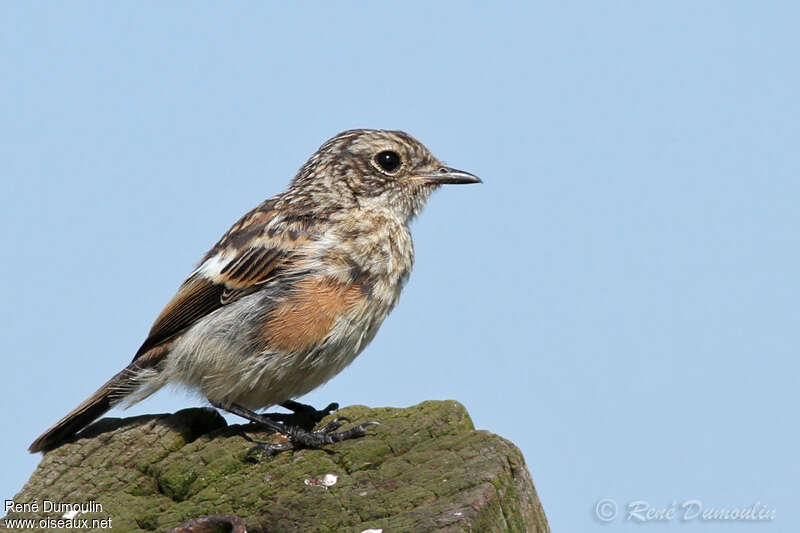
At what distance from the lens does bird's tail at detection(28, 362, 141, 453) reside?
6238 mm

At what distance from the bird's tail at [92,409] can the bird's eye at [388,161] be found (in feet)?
8.37

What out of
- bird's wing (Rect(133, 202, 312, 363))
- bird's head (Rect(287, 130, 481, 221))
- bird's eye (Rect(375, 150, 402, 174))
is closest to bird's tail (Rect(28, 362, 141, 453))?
bird's wing (Rect(133, 202, 312, 363))

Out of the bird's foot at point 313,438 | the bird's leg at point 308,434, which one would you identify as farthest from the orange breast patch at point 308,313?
the bird's foot at point 313,438

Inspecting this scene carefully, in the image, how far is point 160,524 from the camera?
15.0 feet

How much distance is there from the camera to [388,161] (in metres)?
8.23

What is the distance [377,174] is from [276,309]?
5.77ft

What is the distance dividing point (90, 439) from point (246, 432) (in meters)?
0.88

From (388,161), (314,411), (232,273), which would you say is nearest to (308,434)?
(314,411)

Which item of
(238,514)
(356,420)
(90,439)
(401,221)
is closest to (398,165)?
(401,221)

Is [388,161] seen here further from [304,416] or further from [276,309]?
[304,416]

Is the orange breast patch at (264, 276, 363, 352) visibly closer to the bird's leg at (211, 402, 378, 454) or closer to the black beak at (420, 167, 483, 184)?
the bird's leg at (211, 402, 378, 454)

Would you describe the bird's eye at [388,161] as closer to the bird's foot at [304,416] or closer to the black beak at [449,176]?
the black beak at [449,176]

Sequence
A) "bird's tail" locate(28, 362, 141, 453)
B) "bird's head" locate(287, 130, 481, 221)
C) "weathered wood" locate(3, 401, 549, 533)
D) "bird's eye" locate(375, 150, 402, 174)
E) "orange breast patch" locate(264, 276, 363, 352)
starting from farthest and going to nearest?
"bird's eye" locate(375, 150, 402, 174), "bird's head" locate(287, 130, 481, 221), "orange breast patch" locate(264, 276, 363, 352), "bird's tail" locate(28, 362, 141, 453), "weathered wood" locate(3, 401, 549, 533)

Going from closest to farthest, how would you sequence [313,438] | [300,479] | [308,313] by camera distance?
[300,479], [313,438], [308,313]
